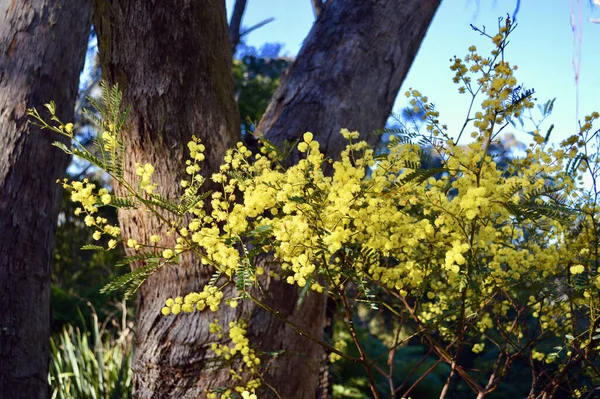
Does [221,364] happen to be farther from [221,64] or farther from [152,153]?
[221,64]

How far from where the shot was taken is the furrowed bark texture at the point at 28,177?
252cm

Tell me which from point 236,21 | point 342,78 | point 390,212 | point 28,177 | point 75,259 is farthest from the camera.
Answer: point 75,259

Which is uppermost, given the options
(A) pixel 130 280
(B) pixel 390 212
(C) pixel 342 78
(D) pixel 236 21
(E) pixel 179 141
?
(D) pixel 236 21

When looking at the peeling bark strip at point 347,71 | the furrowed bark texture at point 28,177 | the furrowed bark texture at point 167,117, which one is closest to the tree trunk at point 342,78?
the peeling bark strip at point 347,71

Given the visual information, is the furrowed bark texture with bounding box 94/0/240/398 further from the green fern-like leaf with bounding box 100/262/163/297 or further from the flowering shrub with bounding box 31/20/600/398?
the green fern-like leaf with bounding box 100/262/163/297

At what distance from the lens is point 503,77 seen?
1.38 metres

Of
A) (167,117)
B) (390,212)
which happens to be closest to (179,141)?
(167,117)

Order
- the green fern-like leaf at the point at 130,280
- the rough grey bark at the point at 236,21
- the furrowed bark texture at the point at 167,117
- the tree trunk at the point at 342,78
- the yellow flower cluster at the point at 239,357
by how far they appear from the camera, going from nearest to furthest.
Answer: the green fern-like leaf at the point at 130,280, the yellow flower cluster at the point at 239,357, the furrowed bark texture at the point at 167,117, the tree trunk at the point at 342,78, the rough grey bark at the point at 236,21

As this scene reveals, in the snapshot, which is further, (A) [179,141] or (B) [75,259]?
(B) [75,259]

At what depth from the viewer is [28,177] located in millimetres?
2598

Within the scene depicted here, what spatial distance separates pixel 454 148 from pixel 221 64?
123 centimetres

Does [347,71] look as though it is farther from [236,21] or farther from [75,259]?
[75,259]

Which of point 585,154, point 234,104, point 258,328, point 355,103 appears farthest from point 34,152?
point 585,154

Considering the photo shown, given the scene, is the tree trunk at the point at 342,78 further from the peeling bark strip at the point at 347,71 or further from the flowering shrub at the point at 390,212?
the flowering shrub at the point at 390,212
